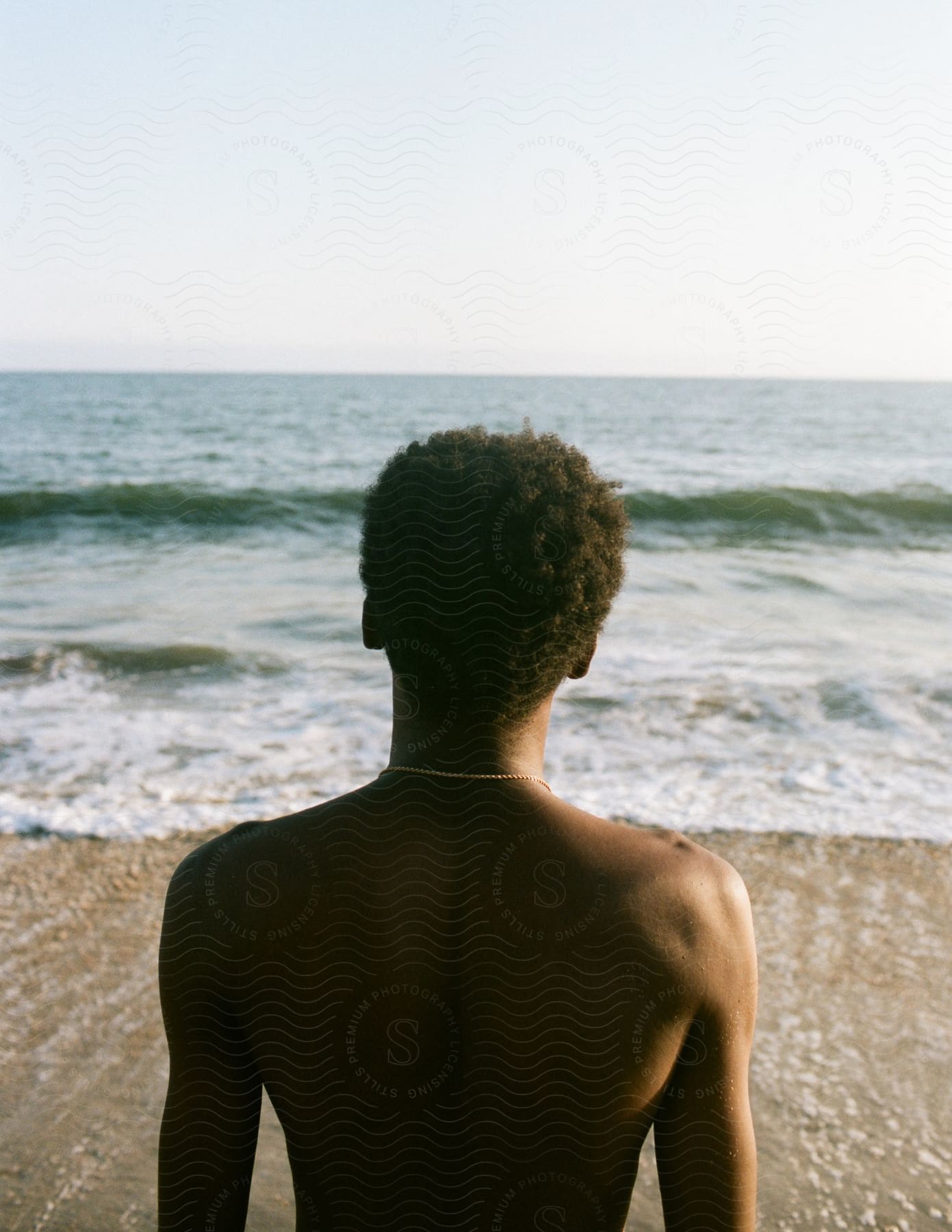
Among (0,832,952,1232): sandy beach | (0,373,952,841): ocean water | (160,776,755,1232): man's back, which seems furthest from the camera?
(0,373,952,841): ocean water

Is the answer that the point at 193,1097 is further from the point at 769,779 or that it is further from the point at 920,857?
the point at 769,779

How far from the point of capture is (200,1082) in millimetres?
1391

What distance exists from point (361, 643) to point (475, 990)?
24.0ft

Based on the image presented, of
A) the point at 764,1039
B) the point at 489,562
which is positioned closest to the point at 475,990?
the point at 489,562

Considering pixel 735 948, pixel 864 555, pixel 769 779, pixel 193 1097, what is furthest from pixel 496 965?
pixel 864 555

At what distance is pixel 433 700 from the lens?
1.36 metres

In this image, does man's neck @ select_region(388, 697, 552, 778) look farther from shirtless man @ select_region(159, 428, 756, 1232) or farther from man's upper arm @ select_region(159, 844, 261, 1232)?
man's upper arm @ select_region(159, 844, 261, 1232)

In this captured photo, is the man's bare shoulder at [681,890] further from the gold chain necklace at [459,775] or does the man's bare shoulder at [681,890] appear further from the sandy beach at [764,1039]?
the sandy beach at [764,1039]

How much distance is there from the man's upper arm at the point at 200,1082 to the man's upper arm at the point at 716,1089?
22.9 inches

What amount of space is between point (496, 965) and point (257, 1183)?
1.79 metres

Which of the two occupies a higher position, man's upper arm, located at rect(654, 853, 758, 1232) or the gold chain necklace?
the gold chain necklace

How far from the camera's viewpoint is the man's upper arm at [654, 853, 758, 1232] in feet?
4.25

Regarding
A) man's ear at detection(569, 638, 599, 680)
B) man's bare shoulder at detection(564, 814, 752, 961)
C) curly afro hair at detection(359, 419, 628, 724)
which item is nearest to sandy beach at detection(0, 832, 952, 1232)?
man's bare shoulder at detection(564, 814, 752, 961)

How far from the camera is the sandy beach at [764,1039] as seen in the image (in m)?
2.55
